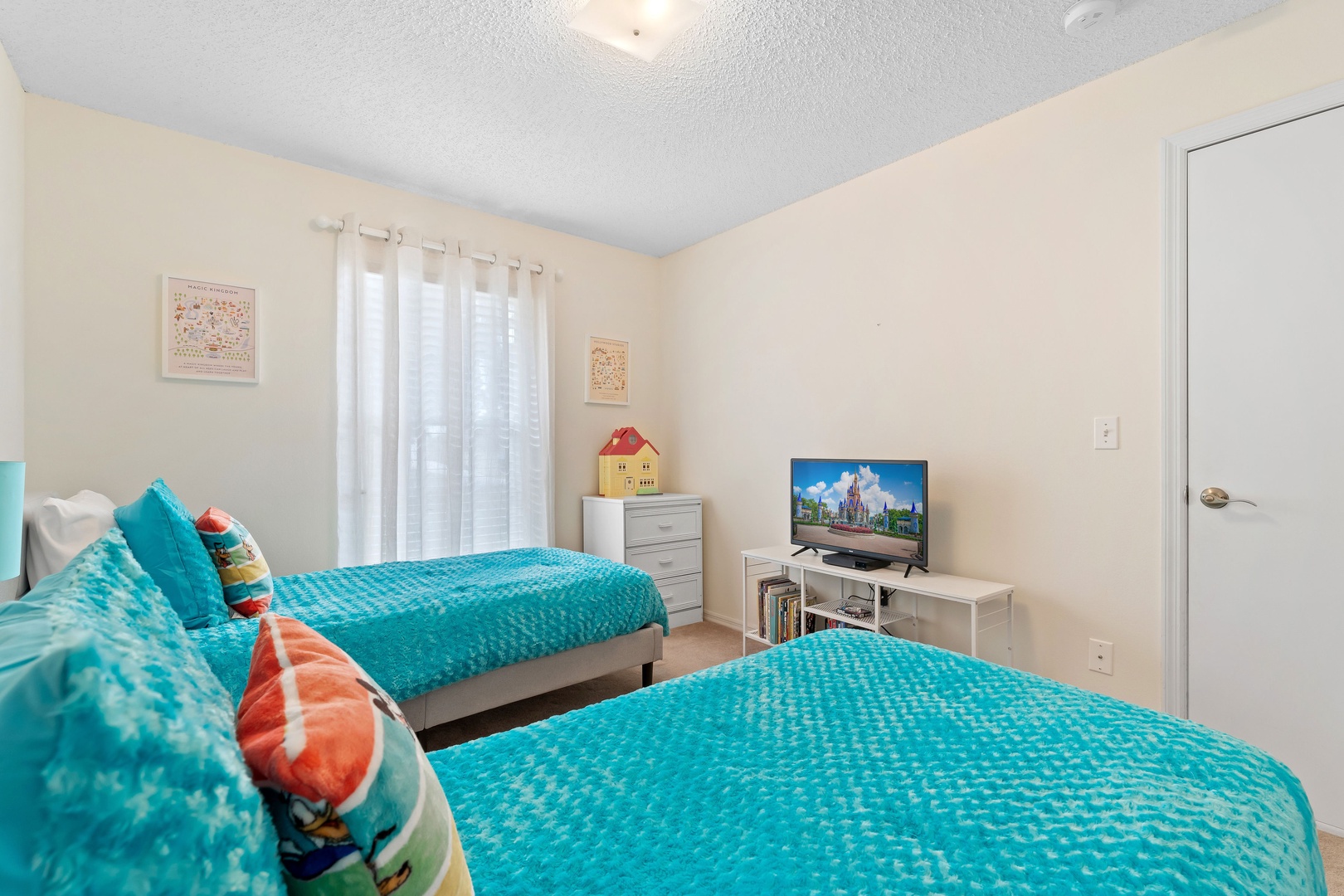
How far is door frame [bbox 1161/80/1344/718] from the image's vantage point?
226 centimetres

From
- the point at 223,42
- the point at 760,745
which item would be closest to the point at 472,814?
the point at 760,745

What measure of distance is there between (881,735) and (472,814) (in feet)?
2.45

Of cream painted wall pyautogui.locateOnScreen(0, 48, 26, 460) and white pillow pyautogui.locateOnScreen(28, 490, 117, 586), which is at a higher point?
cream painted wall pyautogui.locateOnScreen(0, 48, 26, 460)

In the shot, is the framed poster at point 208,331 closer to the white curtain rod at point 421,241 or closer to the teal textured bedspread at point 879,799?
the white curtain rod at point 421,241

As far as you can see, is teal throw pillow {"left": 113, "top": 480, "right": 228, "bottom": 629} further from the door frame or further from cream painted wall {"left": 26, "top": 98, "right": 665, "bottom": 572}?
the door frame

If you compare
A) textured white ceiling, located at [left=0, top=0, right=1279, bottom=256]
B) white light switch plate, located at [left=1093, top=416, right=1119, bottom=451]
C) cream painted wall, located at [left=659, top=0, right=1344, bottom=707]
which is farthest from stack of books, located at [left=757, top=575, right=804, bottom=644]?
textured white ceiling, located at [left=0, top=0, right=1279, bottom=256]

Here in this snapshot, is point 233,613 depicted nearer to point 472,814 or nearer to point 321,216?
point 472,814

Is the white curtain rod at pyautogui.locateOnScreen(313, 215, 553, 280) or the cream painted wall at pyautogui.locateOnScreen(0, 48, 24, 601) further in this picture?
the white curtain rod at pyautogui.locateOnScreen(313, 215, 553, 280)

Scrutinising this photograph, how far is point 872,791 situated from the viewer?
3.33 feet

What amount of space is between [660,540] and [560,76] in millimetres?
2647

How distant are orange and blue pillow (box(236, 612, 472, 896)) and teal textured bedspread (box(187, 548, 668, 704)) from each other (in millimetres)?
1425

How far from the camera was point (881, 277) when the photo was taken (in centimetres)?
327

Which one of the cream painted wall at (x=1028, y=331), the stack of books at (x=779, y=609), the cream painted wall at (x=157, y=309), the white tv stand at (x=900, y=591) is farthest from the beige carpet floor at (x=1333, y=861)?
the cream painted wall at (x=157, y=309)

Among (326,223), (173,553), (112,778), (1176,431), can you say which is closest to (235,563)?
(173,553)
